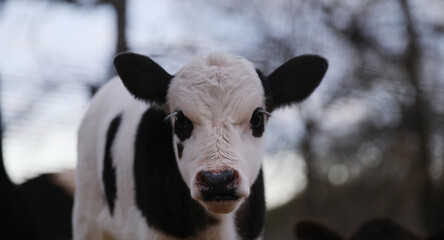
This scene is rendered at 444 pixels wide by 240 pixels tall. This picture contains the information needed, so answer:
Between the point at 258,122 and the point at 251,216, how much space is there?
2.40 ft

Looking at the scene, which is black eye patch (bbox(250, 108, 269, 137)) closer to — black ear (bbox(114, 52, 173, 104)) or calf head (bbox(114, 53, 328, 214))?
calf head (bbox(114, 53, 328, 214))

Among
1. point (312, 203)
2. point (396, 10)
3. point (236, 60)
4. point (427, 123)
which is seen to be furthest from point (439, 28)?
point (236, 60)

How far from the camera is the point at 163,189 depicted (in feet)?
12.5

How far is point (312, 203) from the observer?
1020cm

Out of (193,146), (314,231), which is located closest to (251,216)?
(193,146)

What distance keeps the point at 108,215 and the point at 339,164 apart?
22.9 ft

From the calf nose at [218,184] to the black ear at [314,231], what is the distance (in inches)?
97.9

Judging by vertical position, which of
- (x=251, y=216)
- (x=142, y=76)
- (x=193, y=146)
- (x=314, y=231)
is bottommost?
(x=314, y=231)

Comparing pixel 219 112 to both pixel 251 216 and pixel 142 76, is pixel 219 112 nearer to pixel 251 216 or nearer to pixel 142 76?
pixel 142 76

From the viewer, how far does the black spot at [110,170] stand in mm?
4324

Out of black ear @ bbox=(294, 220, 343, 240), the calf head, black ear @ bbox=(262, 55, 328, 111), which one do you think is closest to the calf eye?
the calf head

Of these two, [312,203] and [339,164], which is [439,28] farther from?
[312,203]

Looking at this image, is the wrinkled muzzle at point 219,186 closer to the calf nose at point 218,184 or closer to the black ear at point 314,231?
the calf nose at point 218,184

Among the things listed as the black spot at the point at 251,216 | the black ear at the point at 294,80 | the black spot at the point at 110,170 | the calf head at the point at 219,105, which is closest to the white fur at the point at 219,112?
the calf head at the point at 219,105
